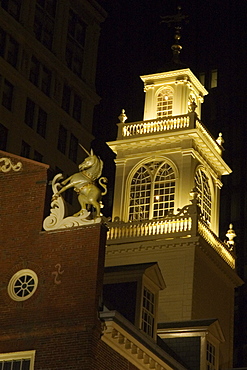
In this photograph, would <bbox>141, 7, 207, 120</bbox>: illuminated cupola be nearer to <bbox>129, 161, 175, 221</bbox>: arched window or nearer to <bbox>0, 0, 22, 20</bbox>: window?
<bbox>129, 161, 175, 221</bbox>: arched window

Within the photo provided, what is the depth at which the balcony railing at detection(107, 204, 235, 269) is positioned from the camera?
58.7 meters

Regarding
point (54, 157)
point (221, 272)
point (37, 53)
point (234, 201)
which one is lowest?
point (221, 272)

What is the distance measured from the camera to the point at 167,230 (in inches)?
2327

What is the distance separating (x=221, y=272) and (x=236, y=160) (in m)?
56.1

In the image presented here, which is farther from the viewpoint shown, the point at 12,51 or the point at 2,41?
the point at 12,51

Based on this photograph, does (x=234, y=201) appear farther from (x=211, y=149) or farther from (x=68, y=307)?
(x=68, y=307)

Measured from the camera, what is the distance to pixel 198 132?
6138 centimetres

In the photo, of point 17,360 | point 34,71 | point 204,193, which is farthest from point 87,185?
point 34,71

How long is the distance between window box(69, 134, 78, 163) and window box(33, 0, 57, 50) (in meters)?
5.96

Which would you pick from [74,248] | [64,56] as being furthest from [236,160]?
[74,248]

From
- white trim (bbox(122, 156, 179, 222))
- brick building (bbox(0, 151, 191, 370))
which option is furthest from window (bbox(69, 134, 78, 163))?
brick building (bbox(0, 151, 191, 370))

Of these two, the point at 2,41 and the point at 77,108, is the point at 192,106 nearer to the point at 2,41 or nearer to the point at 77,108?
the point at 2,41

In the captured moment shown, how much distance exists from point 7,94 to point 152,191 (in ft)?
50.9

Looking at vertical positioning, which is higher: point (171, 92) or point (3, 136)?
point (3, 136)
